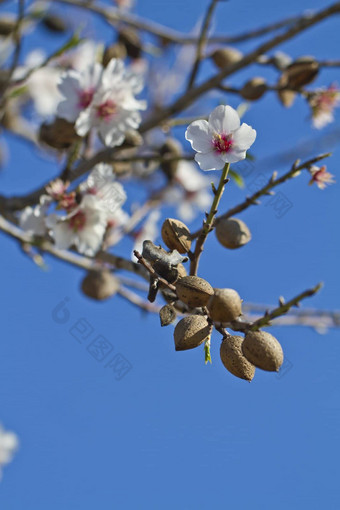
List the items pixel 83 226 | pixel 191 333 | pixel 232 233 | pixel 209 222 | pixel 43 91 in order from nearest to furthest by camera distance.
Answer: pixel 191 333
pixel 209 222
pixel 232 233
pixel 83 226
pixel 43 91

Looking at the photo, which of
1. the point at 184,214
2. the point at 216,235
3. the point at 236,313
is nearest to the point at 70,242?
the point at 216,235

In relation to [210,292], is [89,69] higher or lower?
higher

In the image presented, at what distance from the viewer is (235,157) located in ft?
4.61

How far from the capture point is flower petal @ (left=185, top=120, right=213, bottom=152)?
1.48 meters

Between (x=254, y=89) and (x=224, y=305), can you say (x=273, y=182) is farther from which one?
(x=254, y=89)

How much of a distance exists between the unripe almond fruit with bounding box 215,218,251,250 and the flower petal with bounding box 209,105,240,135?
0.92 feet

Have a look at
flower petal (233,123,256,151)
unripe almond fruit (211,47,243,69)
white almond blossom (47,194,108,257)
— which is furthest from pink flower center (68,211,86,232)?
unripe almond fruit (211,47,243,69)

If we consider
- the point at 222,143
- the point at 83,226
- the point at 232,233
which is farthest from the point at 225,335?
the point at 83,226

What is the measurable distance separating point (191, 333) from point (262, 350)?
0.15m

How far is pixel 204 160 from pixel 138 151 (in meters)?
1.60

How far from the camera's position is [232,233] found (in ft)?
5.36

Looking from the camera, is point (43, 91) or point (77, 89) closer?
point (77, 89)

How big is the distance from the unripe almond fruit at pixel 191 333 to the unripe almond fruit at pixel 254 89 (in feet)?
4.78

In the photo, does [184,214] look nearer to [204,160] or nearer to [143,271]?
[143,271]
